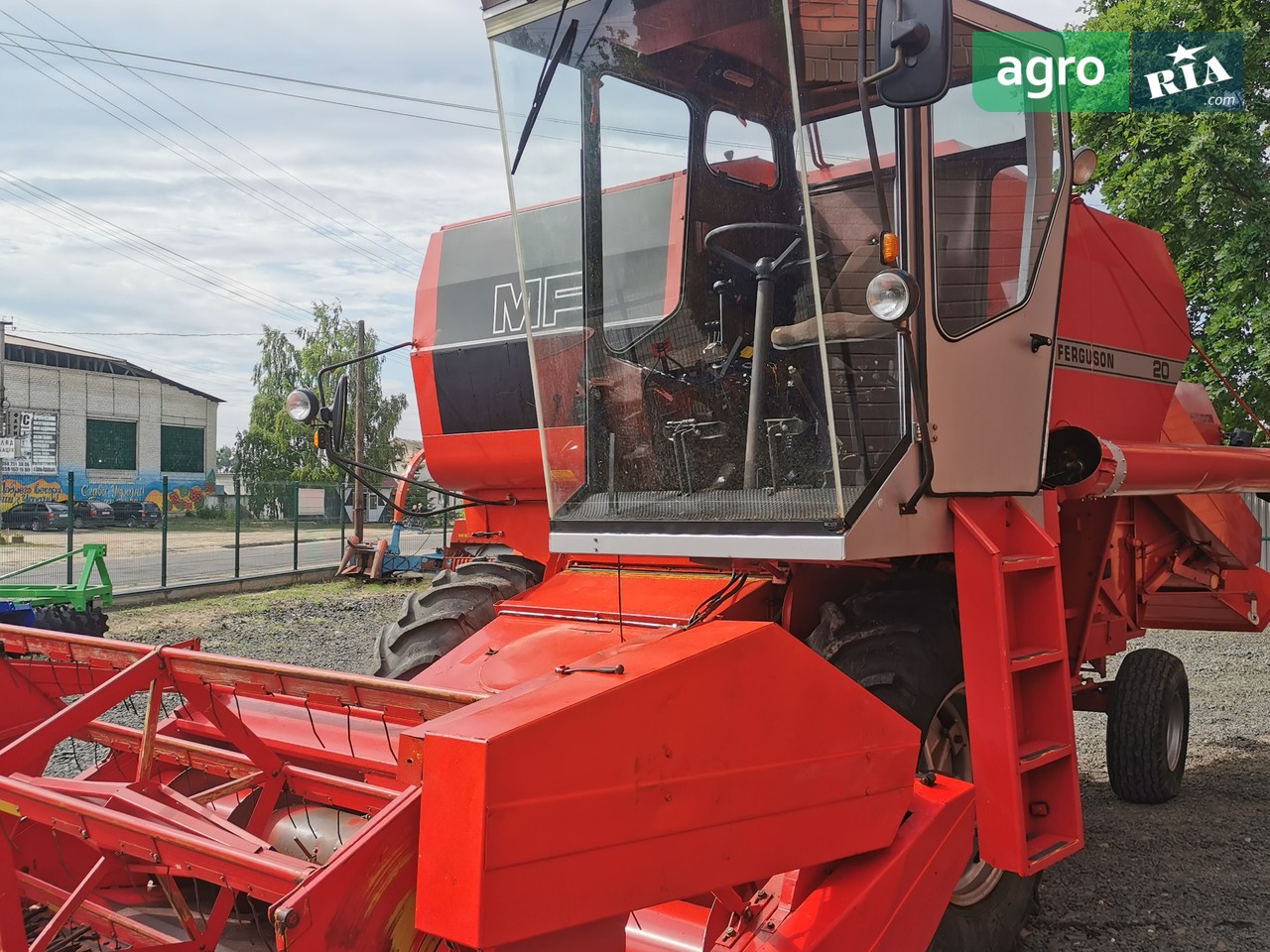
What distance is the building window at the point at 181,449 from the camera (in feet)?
155

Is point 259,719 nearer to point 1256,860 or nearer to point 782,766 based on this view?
point 782,766

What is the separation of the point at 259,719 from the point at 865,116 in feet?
8.17

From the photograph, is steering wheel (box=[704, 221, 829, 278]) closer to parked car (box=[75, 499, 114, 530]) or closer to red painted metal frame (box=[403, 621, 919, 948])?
red painted metal frame (box=[403, 621, 919, 948])

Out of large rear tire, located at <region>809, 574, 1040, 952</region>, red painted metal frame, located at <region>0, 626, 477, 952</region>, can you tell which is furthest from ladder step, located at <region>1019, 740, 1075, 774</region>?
red painted metal frame, located at <region>0, 626, 477, 952</region>

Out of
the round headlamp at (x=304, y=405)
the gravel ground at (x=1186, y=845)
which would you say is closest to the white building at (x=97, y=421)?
the gravel ground at (x=1186, y=845)

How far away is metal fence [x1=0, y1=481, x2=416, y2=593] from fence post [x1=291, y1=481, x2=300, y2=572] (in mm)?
17

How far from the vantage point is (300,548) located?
63.1 feet

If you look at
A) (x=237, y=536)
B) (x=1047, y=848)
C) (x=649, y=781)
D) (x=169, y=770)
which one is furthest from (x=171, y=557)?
(x=649, y=781)

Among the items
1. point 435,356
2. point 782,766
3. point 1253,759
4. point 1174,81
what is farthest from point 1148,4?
point 782,766

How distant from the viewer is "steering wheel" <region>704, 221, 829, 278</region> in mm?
3203

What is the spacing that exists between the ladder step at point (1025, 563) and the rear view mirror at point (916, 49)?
141cm

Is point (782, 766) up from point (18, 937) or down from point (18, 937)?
up

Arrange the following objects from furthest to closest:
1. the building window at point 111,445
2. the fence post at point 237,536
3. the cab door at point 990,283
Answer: the building window at point 111,445, the fence post at point 237,536, the cab door at point 990,283

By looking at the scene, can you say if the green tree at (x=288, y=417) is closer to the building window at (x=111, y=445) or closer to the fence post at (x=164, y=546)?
the building window at (x=111, y=445)
